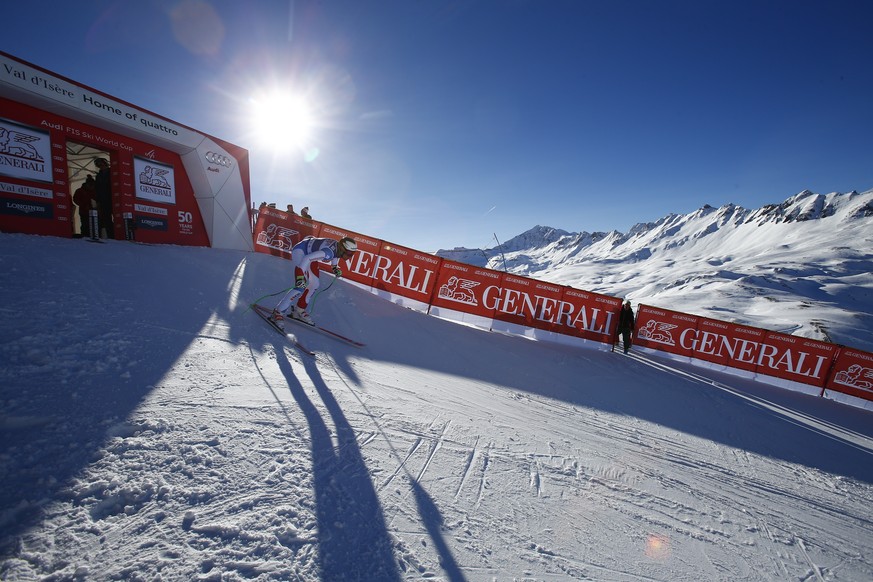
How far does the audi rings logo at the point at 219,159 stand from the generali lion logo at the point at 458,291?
31.0ft

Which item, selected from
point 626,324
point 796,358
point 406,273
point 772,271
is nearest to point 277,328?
point 406,273

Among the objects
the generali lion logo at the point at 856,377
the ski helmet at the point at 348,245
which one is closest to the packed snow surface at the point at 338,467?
the ski helmet at the point at 348,245

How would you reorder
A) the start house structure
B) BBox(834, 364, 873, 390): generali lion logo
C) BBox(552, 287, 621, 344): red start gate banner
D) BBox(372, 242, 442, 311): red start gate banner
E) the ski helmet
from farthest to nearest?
1. BBox(552, 287, 621, 344): red start gate banner
2. BBox(834, 364, 873, 390): generali lion logo
3. BBox(372, 242, 442, 311): red start gate banner
4. the start house structure
5. the ski helmet

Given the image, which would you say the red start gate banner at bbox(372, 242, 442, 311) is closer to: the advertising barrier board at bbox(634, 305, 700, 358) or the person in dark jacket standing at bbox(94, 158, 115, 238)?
the advertising barrier board at bbox(634, 305, 700, 358)

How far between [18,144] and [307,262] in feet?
27.8

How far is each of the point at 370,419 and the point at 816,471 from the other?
6.42 m

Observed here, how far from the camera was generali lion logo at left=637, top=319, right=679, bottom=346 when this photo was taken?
36.7 ft

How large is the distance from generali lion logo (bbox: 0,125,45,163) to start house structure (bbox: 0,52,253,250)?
16mm

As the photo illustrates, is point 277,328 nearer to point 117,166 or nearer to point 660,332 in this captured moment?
point 117,166

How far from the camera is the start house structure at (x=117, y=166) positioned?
7.74 m

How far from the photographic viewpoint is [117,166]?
961 cm

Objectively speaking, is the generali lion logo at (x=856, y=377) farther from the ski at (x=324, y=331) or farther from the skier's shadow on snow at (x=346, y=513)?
the skier's shadow on snow at (x=346, y=513)

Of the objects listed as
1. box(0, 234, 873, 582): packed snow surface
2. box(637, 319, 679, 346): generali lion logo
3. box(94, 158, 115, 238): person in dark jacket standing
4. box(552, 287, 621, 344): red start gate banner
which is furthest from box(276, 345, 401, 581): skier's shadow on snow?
box(637, 319, 679, 346): generali lion logo

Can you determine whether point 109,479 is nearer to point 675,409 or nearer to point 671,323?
point 675,409
